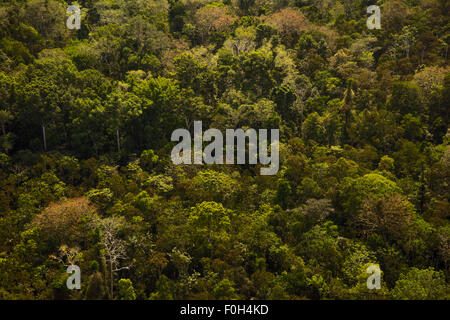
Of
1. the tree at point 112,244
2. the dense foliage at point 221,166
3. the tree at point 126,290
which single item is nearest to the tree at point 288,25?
the dense foliage at point 221,166

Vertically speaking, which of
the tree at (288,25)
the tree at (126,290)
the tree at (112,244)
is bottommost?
the tree at (126,290)

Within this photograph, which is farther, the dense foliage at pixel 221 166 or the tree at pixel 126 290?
the dense foliage at pixel 221 166

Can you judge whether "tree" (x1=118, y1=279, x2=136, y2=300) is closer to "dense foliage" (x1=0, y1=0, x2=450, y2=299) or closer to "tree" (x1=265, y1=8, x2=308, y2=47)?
"dense foliage" (x1=0, y1=0, x2=450, y2=299)

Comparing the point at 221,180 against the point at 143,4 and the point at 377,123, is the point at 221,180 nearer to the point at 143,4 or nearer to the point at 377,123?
the point at 377,123

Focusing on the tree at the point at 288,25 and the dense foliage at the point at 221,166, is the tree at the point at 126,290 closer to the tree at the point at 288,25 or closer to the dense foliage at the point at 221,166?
the dense foliage at the point at 221,166

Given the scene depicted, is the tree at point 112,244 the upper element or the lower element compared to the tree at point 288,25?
lower

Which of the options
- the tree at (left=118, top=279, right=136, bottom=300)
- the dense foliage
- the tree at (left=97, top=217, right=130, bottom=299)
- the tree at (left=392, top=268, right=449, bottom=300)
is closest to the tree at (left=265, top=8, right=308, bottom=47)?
the dense foliage
